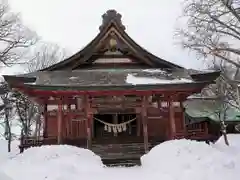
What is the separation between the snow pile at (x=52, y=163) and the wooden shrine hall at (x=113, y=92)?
2.20 m

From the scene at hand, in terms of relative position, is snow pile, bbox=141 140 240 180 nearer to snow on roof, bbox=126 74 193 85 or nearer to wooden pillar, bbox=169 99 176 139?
wooden pillar, bbox=169 99 176 139

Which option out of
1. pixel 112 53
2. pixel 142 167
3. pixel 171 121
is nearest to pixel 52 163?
pixel 142 167

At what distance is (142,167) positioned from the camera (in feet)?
44.9

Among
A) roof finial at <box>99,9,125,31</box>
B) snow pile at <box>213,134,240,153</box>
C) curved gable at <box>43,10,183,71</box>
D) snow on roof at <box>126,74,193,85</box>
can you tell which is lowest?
snow pile at <box>213,134,240,153</box>

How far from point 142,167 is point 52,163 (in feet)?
12.3

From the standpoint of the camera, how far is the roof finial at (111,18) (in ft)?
63.7

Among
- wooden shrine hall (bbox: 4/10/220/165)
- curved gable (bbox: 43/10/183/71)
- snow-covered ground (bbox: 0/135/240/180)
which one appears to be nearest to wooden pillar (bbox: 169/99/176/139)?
wooden shrine hall (bbox: 4/10/220/165)

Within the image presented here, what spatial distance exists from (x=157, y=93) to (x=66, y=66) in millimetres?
6153

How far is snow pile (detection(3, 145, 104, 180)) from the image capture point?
37.0ft

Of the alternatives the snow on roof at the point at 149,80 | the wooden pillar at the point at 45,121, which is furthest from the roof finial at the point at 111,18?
the wooden pillar at the point at 45,121

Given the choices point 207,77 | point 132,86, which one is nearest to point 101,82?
point 132,86

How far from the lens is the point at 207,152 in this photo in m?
13.5

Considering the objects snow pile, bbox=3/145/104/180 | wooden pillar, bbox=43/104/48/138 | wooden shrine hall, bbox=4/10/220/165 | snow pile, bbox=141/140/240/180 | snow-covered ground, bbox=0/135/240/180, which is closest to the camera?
snow pile, bbox=141/140/240/180

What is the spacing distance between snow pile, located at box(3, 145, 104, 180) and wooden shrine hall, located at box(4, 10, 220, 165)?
2205 mm
